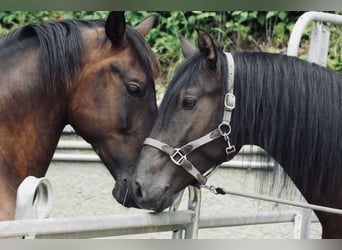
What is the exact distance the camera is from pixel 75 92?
314 centimetres

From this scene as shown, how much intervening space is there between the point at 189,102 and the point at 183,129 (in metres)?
0.11

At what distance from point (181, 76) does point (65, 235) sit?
100 cm

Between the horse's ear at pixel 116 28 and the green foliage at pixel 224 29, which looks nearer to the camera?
the horse's ear at pixel 116 28

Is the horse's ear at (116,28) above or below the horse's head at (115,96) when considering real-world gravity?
above

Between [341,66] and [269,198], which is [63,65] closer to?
[269,198]

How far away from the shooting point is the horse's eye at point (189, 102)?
2.95 m

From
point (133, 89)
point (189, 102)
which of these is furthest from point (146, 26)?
point (189, 102)

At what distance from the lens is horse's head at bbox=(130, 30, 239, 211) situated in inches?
116

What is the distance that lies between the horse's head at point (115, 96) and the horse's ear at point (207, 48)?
1.06ft

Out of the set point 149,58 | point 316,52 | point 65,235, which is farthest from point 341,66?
point 65,235

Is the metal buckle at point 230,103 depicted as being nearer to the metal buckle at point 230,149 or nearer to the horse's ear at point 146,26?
the metal buckle at point 230,149

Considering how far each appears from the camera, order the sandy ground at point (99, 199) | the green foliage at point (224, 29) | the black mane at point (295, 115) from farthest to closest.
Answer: the green foliage at point (224, 29)
the sandy ground at point (99, 199)
the black mane at point (295, 115)

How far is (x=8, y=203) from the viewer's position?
2.81m

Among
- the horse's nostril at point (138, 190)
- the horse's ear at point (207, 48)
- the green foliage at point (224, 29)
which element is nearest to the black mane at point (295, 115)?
the horse's ear at point (207, 48)
